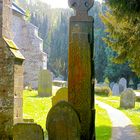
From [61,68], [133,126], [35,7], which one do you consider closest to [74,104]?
[133,126]

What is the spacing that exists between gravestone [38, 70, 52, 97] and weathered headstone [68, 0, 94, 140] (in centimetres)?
1645

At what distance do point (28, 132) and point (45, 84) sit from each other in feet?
56.8

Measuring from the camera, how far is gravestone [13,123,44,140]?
278 inches

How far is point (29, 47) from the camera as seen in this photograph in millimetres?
37562

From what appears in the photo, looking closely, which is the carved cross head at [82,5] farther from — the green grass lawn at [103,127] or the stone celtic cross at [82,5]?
the green grass lawn at [103,127]

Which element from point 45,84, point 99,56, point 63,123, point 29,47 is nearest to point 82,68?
point 63,123

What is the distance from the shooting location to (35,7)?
8881 centimetres

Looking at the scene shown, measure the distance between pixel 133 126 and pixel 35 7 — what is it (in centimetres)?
7691

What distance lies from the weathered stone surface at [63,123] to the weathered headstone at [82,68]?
1.63ft

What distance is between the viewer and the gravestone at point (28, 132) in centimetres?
706

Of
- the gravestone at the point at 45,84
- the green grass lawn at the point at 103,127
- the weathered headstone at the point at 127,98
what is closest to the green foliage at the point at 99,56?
the gravestone at the point at 45,84

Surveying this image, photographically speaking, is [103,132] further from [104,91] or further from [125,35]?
[104,91]

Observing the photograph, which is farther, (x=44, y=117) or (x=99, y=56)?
(x=99, y=56)

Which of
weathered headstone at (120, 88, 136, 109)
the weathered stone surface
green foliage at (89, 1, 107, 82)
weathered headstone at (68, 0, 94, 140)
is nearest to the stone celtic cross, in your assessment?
weathered headstone at (68, 0, 94, 140)
